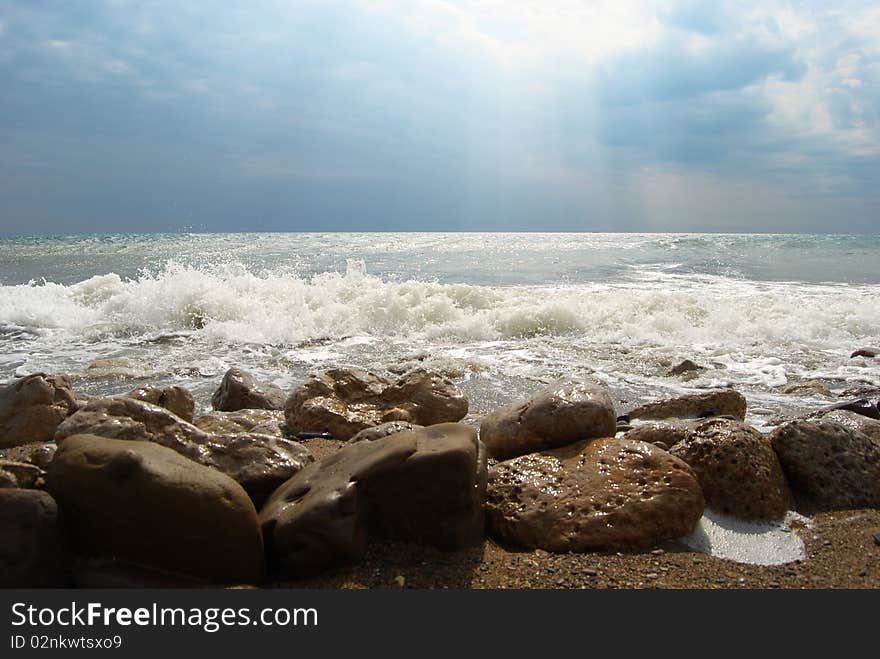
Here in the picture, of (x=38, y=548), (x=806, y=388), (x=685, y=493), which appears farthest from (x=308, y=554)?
(x=806, y=388)

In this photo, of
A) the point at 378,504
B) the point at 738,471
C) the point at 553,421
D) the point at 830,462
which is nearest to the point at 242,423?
the point at 378,504

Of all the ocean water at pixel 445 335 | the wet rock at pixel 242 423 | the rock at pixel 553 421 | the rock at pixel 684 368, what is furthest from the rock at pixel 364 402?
the rock at pixel 684 368

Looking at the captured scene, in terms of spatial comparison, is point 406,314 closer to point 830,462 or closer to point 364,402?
point 364,402

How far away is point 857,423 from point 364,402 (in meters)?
A: 3.72

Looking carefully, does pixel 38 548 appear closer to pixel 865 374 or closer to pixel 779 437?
pixel 779 437

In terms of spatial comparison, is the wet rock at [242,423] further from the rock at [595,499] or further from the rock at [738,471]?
the rock at [738,471]

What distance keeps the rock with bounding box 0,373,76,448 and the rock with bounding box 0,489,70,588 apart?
8.48 ft

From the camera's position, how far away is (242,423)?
4.18m

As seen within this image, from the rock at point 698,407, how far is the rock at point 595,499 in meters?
1.76

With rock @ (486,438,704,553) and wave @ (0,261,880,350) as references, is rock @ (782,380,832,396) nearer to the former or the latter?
wave @ (0,261,880,350)

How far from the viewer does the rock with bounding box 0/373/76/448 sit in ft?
14.0

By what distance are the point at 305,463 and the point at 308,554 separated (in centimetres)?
75

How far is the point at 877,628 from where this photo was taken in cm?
201

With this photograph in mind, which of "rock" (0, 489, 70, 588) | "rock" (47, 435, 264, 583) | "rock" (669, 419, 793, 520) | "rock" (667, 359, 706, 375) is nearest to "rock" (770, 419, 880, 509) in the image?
"rock" (669, 419, 793, 520)
